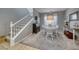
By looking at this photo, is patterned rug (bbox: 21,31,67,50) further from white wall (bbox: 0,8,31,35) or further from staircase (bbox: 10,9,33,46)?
white wall (bbox: 0,8,31,35)

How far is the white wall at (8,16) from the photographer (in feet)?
6.37

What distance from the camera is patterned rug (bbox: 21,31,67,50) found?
197 cm

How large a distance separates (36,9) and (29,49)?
0.68 meters

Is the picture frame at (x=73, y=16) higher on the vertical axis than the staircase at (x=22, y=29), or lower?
higher

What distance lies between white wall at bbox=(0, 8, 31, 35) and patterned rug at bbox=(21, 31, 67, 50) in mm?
372

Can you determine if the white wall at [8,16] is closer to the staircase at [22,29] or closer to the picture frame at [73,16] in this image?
the staircase at [22,29]

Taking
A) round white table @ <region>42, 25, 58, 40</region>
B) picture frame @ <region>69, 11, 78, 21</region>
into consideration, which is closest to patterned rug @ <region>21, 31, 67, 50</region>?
round white table @ <region>42, 25, 58, 40</region>

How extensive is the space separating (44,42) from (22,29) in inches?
16.9

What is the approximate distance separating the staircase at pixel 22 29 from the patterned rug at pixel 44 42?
3.7 inches

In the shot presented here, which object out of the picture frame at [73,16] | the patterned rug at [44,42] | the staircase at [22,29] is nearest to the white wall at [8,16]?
the staircase at [22,29]

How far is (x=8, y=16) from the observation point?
1939 mm

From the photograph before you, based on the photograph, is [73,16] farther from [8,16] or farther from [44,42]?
[8,16]

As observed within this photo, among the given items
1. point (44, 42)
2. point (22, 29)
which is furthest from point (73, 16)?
point (22, 29)
